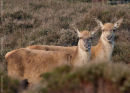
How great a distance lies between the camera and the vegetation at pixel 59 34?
16.3 feet

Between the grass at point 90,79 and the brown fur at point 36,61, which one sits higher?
the grass at point 90,79

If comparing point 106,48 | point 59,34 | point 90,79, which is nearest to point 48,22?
point 59,34

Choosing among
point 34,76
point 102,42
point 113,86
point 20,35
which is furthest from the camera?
point 20,35

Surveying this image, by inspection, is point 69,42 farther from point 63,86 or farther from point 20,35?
point 63,86

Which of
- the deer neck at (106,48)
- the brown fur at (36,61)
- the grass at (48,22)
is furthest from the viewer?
the grass at (48,22)

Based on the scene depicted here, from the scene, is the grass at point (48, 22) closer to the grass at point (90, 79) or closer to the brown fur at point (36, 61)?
the brown fur at point (36, 61)

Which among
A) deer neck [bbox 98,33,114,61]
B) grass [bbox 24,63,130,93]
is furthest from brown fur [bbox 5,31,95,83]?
grass [bbox 24,63,130,93]

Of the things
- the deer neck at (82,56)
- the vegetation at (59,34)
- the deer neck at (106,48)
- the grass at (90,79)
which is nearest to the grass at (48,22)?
the vegetation at (59,34)

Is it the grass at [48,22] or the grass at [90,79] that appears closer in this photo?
the grass at [90,79]

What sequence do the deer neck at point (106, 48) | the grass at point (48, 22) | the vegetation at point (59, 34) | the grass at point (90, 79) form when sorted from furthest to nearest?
the grass at point (48, 22), the deer neck at point (106, 48), the vegetation at point (59, 34), the grass at point (90, 79)

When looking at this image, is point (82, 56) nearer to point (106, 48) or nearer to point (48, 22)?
point (106, 48)

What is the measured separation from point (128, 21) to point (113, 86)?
12.1 meters

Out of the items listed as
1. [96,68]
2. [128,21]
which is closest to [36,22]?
[128,21]

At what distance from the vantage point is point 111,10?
17969 mm
